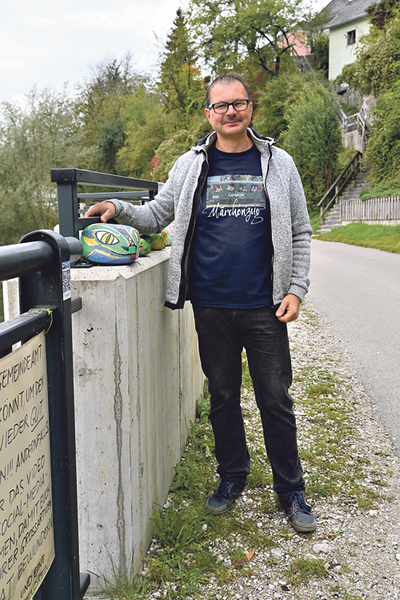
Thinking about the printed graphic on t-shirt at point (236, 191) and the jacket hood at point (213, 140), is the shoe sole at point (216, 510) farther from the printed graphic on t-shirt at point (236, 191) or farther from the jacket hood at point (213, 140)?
the jacket hood at point (213, 140)

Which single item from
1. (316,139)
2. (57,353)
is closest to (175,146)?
(316,139)

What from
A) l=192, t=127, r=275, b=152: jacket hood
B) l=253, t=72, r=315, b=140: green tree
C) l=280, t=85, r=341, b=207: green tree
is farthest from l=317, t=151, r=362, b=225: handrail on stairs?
l=192, t=127, r=275, b=152: jacket hood

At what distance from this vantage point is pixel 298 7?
4506 centimetres

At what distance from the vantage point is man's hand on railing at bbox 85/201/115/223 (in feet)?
8.05

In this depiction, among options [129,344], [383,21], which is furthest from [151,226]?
[383,21]

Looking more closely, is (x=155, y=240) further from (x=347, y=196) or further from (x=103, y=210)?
(x=347, y=196)

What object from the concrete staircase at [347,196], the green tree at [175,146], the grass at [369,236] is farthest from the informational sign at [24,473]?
the green tree at [175,146]

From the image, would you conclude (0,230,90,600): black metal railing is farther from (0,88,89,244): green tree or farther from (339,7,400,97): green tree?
(0,88,89,244): green tree

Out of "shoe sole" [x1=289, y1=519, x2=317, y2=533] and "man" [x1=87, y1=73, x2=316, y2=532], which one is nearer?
"man" [x1=87, y1=73, x2=316, y2=532]

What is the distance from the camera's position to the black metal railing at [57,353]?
127 centimetres

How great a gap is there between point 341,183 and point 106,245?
3335 centimetres

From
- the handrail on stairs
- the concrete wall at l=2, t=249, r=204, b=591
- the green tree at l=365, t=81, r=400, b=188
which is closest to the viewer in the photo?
the concrete wall at l=2, t=249, r=204, b=591

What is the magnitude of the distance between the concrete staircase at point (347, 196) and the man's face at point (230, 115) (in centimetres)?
2606

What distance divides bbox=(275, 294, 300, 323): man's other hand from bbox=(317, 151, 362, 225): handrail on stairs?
2914 centimetres
